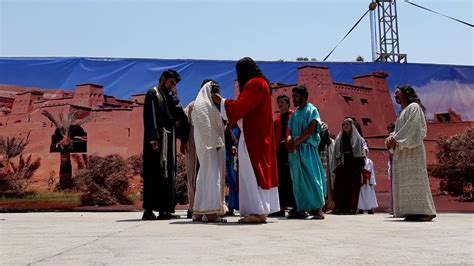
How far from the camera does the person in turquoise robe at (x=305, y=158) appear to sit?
20.7ft

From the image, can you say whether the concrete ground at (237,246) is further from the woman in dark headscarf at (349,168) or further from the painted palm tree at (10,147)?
the painted palm tree at (10,147)

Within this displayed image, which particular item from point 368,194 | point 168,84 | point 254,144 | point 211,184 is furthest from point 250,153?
point 368,194

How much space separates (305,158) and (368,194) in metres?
3.11

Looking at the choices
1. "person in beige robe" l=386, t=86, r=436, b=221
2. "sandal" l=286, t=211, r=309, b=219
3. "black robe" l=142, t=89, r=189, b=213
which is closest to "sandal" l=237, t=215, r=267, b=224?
"black robe" l=142, t=89, r=189, b=213

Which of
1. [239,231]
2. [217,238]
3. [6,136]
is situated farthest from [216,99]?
[6,136]

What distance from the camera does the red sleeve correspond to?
5121 millimetres

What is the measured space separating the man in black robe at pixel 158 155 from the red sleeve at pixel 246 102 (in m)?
1.11

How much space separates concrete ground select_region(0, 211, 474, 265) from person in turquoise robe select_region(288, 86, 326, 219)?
5.33 feet

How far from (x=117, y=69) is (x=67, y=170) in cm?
195

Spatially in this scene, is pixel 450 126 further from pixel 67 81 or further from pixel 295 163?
pixel 67 81

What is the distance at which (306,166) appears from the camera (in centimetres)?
643

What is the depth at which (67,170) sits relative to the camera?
931 cm

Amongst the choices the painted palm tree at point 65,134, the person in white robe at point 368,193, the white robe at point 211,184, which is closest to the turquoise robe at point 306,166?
the white robe at point 211,184

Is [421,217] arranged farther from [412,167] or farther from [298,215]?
[298,215]
